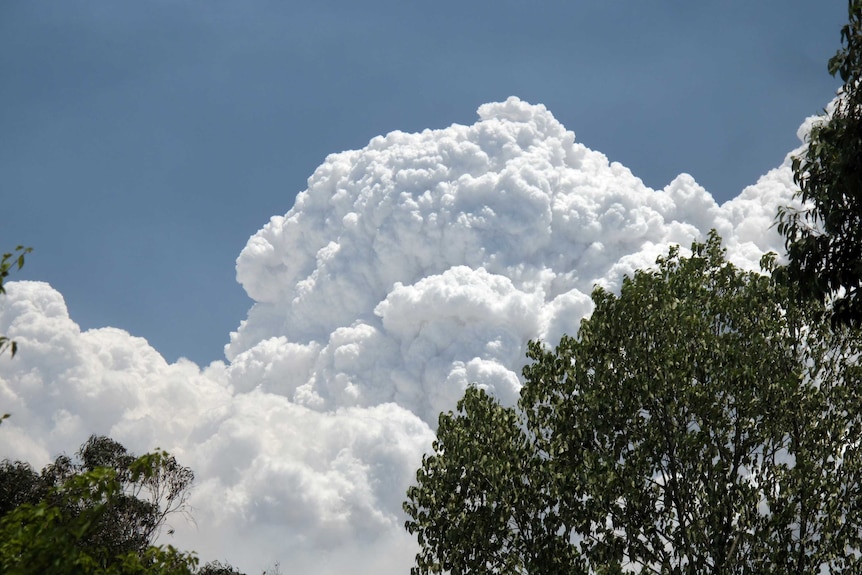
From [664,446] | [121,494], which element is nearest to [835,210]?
[664,446]

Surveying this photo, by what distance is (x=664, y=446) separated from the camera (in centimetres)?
1948

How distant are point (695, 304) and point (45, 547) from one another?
16399 millimetres

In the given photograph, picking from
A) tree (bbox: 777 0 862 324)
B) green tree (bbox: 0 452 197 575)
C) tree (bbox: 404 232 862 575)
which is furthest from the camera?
tree (bbox: 404 232 862 575)

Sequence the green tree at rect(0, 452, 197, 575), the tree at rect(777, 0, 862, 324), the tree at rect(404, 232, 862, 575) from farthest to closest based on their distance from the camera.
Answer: the tree at rect(404, 232, 862, 575) < the tree at rect(777, 0, 862, 324) < the green tree at rect(0, 452, 197, 575)

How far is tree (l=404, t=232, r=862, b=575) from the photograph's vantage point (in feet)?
62.5

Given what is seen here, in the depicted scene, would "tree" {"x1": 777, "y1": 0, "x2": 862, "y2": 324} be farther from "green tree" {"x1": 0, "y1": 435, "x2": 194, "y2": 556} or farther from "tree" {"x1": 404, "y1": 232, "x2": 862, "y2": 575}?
"green tree" {"x1": 0, "y1": 435, "x2": 194, "y2": 556}

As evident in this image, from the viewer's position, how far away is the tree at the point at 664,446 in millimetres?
19062

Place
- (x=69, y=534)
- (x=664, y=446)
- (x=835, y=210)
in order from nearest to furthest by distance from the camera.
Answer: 1. (x=69, y=534)
2. (x=835, y=210)
3. (x=664, y=446)

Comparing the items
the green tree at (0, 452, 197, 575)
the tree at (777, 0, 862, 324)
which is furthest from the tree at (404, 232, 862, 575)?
the green tree at (0, 452, 197, 575)

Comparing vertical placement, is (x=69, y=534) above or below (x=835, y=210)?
below

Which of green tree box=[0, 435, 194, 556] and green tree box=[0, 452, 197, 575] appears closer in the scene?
green tree box=[0, 452, 197, 575]

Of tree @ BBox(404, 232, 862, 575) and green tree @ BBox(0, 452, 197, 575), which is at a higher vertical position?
tree @ BBox(404, 232, 862, 575)

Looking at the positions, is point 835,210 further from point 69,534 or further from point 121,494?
point 121,494

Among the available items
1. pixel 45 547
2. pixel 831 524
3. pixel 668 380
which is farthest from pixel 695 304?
pixel 45 547
